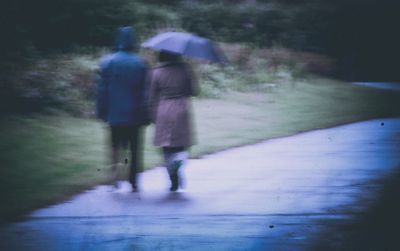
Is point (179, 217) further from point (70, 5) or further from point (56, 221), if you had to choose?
point (70, 5)

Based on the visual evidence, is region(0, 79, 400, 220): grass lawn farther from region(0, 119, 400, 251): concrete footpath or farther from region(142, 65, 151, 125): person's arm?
region(142, 65, 151, 125): person's arm

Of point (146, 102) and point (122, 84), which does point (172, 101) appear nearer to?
point (146, 102)

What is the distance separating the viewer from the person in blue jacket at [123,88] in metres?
6.64

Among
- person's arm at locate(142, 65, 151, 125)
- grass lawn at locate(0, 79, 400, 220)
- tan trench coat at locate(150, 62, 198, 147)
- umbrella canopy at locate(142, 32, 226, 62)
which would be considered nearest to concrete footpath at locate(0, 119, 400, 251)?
grass lawn at locate(0, 79, 400, 220)

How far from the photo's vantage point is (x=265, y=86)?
55.0 ft

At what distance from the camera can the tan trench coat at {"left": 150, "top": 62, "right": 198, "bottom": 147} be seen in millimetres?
6699

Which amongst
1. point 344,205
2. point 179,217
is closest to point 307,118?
point 344,205

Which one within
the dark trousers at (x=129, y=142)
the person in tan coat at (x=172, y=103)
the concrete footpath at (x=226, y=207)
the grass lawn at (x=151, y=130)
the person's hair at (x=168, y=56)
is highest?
the person's hair at (x=168, y=56)

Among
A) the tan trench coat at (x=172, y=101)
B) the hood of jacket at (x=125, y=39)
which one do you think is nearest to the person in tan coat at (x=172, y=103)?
the tan trench coat at (x=172, y=101)

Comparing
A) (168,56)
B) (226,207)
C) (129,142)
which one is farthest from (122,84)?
(226,207)

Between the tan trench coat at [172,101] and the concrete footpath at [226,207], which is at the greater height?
the tan trench coat at [172,101]

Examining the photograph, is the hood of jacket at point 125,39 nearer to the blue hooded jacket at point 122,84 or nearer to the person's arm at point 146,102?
the blue hooded jacket at point 122,84

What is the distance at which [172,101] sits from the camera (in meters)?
6.75

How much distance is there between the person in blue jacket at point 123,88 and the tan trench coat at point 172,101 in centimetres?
15
